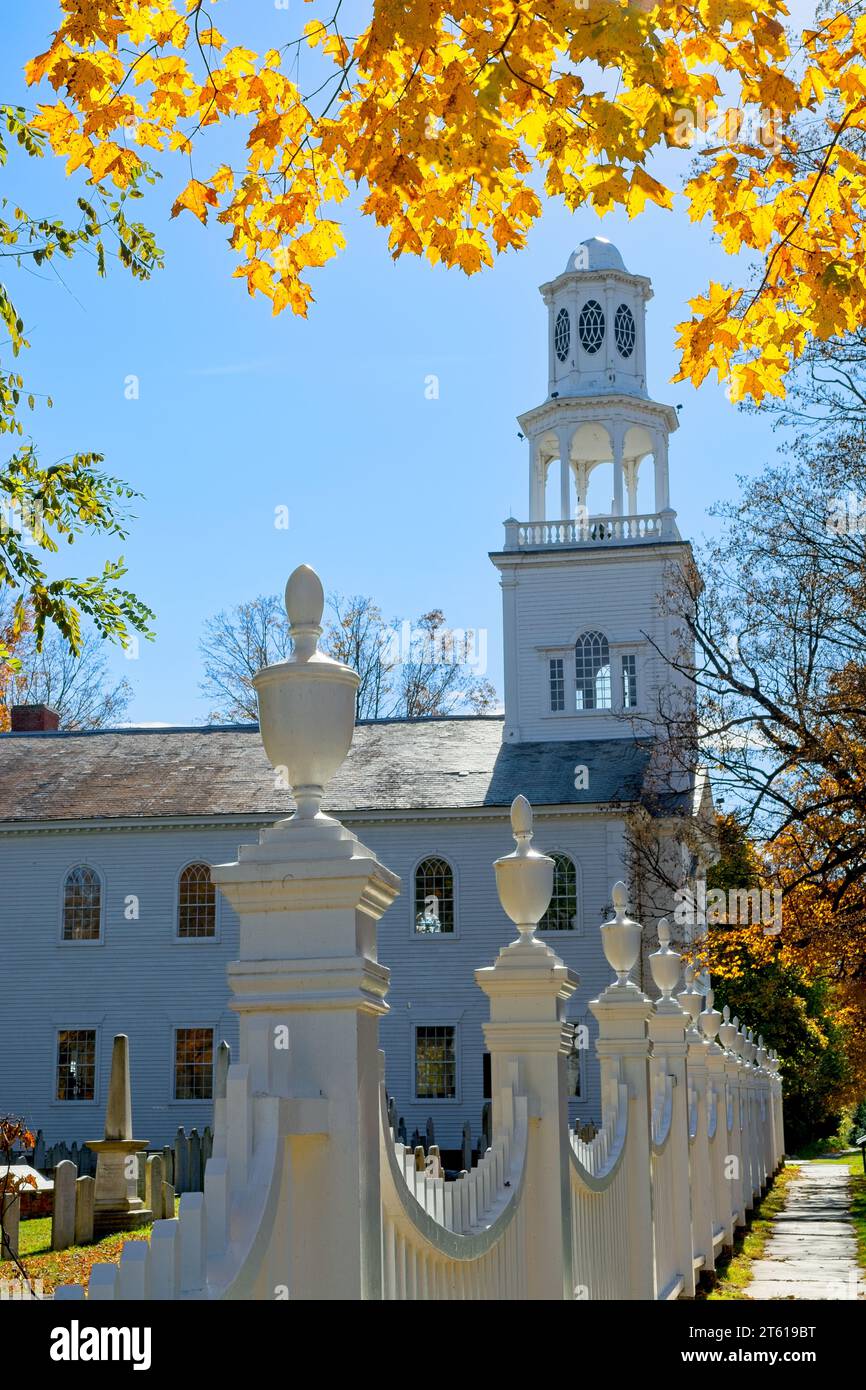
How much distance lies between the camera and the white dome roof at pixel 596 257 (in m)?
41.8

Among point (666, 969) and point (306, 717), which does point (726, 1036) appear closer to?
point (666, 969)

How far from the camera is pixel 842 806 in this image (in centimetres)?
1794

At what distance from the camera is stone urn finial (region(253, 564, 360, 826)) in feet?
11.7

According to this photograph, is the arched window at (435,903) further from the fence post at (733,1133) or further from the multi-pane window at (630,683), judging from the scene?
the fence post at (733,1133)

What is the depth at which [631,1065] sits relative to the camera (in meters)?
9.21

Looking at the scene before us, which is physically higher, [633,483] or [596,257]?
[596,257]

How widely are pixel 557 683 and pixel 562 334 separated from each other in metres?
9.80

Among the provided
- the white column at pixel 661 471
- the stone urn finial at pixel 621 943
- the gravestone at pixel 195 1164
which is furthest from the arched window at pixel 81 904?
the stone urn finial at pixel 621 943

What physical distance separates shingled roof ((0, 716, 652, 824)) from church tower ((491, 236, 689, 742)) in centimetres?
127

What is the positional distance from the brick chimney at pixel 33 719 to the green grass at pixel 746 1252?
22.5m

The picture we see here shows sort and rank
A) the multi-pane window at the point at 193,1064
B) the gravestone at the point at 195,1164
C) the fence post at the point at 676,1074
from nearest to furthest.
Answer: the fence post at the point at 676,1074, the gravestone at the point at 195,1164, the multi-pane window at the point at 193,1064

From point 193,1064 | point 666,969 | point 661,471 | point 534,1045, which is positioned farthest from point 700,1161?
point 661,471

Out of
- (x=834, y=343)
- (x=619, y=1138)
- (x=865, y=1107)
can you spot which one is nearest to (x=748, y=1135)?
(x=834, y=343)
